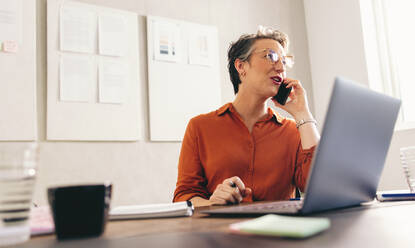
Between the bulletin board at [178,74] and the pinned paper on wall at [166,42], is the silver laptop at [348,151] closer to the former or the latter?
the bulletin board at [178,74]

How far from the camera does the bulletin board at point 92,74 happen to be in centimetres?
218

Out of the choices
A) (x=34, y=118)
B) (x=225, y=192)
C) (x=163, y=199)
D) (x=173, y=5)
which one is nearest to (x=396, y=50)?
(x=173, y=5)

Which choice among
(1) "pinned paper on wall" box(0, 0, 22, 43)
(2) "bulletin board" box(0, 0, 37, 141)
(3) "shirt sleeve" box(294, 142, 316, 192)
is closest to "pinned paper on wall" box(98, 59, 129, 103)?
(2) "bulletin board" box(0, 0, 37, 141)

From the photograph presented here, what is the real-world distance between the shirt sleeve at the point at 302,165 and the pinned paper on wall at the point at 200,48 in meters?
1.24

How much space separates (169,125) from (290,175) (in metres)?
1.08

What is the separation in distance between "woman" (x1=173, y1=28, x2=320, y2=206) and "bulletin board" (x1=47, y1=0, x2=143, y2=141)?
30.5 inches

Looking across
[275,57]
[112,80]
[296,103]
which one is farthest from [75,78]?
[296,103]

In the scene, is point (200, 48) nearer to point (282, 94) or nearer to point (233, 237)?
point (282, 94)

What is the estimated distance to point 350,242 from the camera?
437 millimetres

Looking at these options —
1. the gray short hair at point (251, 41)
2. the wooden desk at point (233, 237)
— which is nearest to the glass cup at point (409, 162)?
the wooden desk at point (233, 237)

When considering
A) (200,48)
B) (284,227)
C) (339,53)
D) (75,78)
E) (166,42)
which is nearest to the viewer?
(284,227)

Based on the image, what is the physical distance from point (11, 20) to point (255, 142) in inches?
61.1

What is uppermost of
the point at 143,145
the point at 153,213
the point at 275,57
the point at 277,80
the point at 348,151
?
the point at 275,57

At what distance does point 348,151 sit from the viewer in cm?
71
